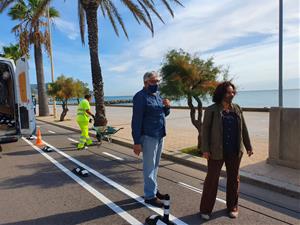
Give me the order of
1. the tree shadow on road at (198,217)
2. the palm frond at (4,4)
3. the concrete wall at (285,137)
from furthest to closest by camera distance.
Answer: the palm frond at (4,4) → the concrete wall at (285,137) → the tree shadow on road at (198,217)

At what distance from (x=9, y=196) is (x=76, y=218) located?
1.84 meters

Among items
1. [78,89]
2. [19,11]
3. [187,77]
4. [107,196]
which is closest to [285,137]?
[187,77]

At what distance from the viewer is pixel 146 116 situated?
5.13m

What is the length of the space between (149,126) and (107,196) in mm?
1587

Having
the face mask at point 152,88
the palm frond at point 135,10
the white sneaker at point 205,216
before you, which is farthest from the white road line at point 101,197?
the palm frond at point 135,10

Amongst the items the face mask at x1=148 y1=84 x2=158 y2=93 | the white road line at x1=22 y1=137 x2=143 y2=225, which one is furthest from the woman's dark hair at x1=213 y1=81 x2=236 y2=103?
the white road line at x1=22 y1=137 x2=143 y2=225

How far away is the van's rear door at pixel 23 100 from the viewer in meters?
10.7

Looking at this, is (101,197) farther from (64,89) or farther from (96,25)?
(64,89)

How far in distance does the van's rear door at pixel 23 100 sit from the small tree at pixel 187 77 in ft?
14.9

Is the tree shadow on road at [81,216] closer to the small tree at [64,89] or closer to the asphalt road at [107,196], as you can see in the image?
the asphalt road at [107,196]

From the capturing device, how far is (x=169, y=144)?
10.6 meters

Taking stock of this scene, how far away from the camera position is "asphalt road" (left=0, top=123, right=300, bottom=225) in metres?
4.79

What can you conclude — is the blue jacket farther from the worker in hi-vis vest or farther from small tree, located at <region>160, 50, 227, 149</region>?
the worker in hi-vis vest

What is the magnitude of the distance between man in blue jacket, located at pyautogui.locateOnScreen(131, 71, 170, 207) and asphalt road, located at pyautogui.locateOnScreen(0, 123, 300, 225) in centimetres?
40
